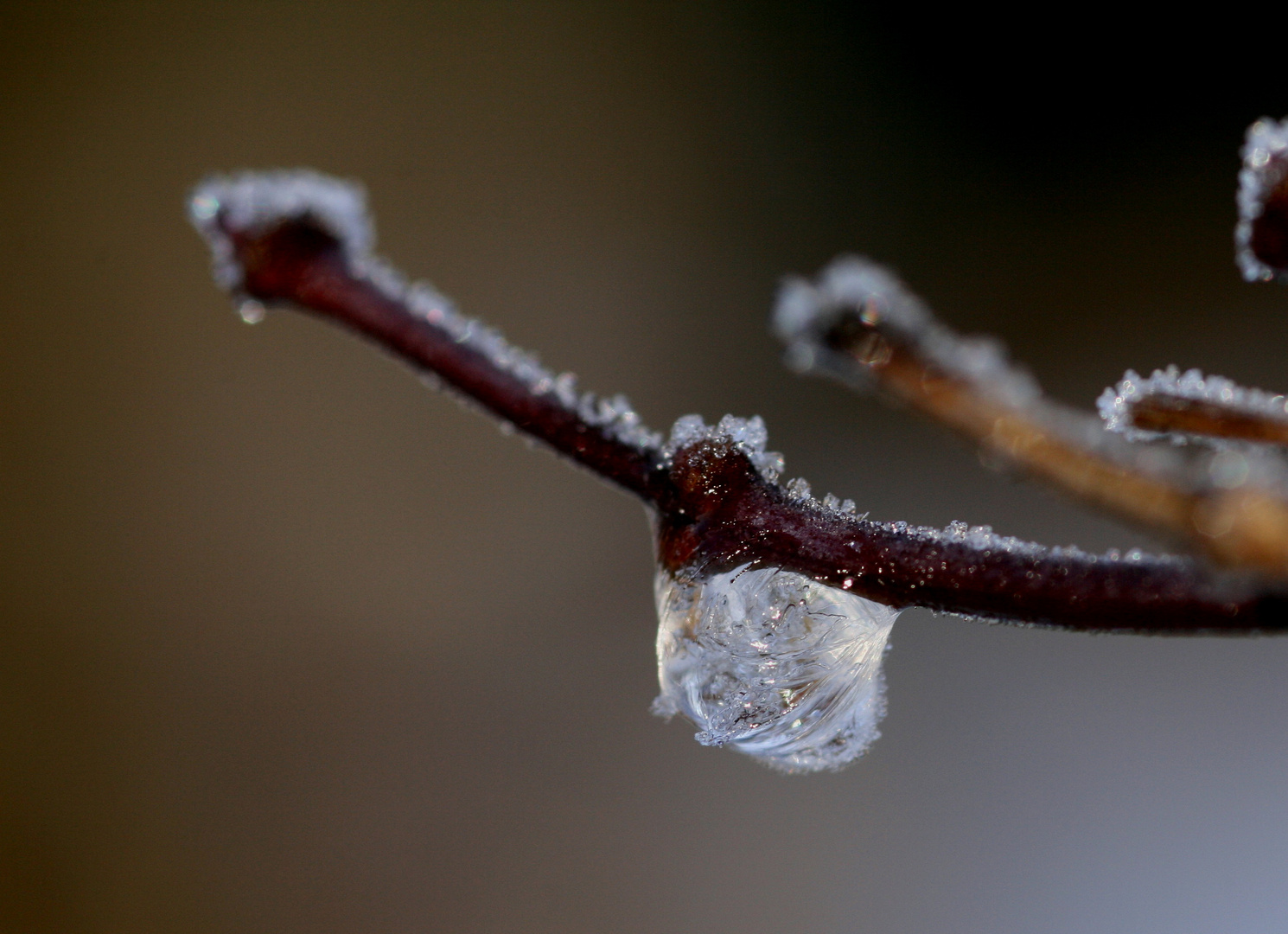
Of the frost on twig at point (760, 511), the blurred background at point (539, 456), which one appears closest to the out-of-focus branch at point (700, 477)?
the frost on twig at point (760, 511)

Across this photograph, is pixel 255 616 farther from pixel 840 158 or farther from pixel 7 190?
→ pixel 840 158

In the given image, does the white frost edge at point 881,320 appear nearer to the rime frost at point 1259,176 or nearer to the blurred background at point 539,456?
the rime frost at point 1259,176

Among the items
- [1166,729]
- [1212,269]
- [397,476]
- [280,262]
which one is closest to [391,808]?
[397,476]

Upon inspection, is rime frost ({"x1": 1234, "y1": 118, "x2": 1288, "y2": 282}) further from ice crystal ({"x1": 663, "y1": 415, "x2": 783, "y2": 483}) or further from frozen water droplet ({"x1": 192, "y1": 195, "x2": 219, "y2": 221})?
frozen water droplet ({"x1": 192, "y1": 195, "x2": 219, "y2": 221})

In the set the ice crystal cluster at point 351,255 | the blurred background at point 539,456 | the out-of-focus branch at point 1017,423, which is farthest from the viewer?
the blurred background at point 539,456

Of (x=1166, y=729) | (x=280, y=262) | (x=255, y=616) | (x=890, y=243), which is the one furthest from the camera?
(x=890, y=243)

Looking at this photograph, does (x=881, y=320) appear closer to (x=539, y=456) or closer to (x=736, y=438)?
(x=736, y=438)
